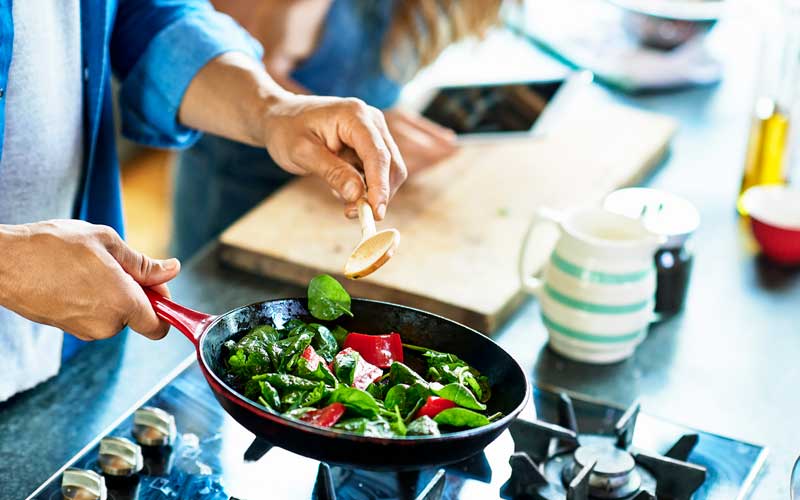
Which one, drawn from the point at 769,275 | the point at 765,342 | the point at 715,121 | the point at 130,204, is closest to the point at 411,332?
the point at 765,342

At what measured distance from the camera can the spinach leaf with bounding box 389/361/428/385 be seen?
100 cm

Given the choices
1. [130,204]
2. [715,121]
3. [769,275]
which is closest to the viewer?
[769,275]

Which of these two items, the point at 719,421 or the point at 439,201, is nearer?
the point at 719,421

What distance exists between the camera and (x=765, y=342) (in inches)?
55.7

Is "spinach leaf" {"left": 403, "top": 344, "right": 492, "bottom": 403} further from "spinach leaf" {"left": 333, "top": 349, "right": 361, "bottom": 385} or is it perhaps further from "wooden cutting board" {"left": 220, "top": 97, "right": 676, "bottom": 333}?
"wooden cutting board" {"left": 220, "top": 97, "right": 676, "bottom": 333}

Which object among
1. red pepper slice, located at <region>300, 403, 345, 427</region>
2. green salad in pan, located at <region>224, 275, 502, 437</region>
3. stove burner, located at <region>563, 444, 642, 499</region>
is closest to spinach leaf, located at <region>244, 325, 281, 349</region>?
green salad in pan, located at <region>224, 275, 502, 437</region>

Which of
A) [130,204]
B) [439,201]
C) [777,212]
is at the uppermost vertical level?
[777,212]

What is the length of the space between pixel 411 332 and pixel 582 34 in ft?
5.03

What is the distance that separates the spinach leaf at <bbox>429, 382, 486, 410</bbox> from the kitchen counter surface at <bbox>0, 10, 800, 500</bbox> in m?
0.36

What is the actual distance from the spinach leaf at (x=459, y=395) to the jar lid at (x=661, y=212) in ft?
1.66

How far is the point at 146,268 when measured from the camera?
39.1 inches

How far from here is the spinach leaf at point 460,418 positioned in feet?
3.02

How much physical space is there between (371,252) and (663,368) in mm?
511

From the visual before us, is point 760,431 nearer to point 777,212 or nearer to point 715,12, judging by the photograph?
point 777,212
